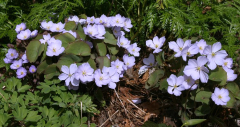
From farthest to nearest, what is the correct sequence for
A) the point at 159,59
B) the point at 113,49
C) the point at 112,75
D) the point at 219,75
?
1. the point at 113,49
2. the point at 159,59
3. the point at 112,75
4. the point at 219,75

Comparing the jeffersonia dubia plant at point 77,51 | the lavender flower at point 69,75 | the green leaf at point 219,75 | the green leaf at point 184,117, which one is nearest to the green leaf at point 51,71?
the jeffersonia dubia plant at point 77,51

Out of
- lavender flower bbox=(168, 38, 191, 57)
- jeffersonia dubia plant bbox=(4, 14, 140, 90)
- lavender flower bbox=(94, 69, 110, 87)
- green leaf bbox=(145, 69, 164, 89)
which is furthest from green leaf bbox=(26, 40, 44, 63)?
lavender flower bbox=(168, 38, 191, 57)

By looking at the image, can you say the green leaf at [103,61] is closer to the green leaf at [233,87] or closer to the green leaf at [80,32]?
the green leaf at [80,32]

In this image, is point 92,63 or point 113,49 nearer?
point 92,63

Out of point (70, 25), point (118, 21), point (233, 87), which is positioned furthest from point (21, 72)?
point (233, 87)

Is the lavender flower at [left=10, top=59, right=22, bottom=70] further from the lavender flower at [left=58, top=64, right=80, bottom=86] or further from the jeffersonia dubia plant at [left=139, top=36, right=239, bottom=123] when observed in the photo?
the jeffersonia dubia plant at [left=139, top=36, right=239, bottom=123]

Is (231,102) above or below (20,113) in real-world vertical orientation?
above

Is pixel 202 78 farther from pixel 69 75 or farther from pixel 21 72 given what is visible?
pixel 21 72

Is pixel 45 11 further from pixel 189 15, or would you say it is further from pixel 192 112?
pixel 192 112
